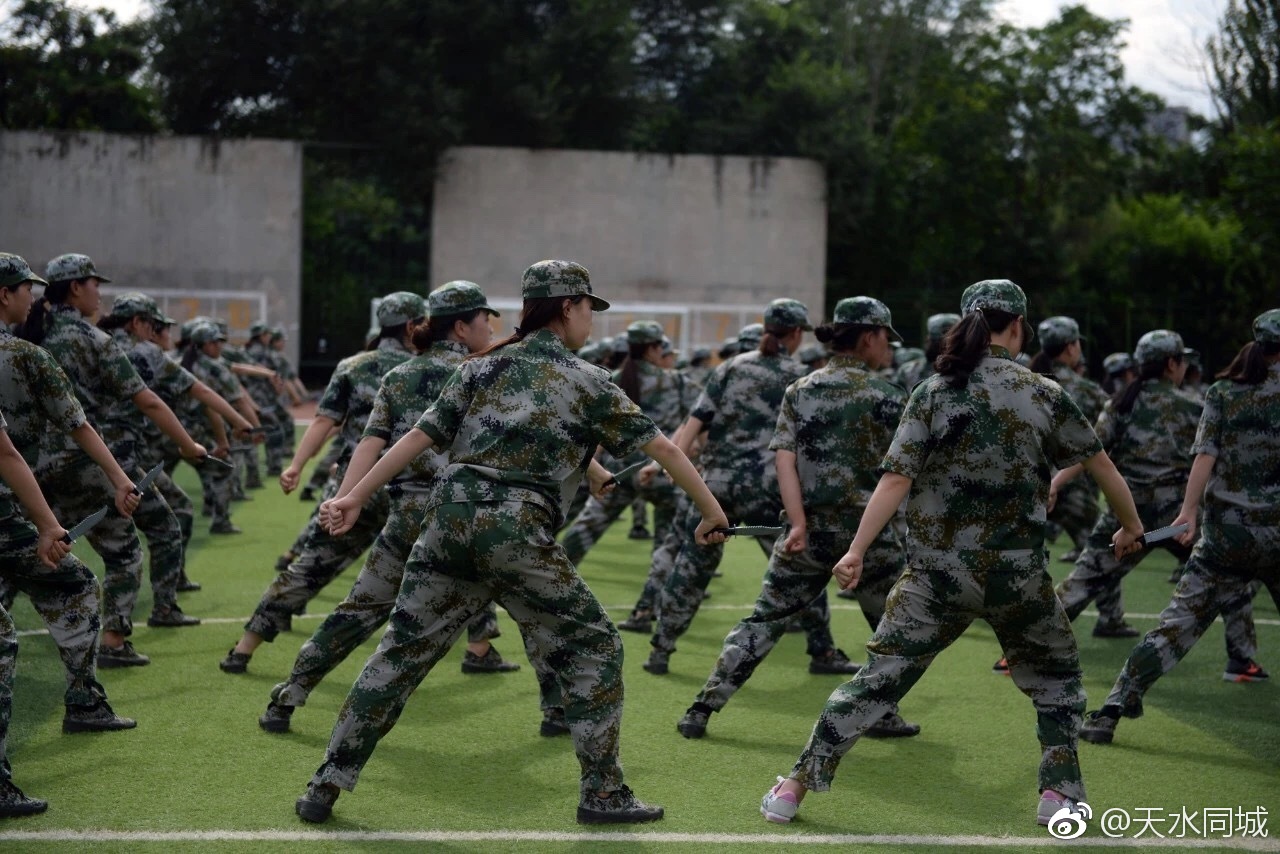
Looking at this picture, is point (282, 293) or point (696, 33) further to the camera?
point (696, 33)

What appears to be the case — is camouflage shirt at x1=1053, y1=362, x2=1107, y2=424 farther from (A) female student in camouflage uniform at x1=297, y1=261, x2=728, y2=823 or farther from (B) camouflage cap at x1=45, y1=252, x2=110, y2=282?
(B) camouflage cap at x1=45, y1=252, x2=110, y2=282

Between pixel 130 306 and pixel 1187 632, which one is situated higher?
pixel 130 306

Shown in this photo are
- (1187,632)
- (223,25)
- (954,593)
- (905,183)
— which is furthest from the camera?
(905,183)

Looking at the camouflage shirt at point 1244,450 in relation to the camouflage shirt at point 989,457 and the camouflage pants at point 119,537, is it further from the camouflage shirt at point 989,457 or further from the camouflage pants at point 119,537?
the camouflage pants at point 119,537

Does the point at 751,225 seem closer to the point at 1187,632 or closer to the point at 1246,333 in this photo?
the point at 1246,333

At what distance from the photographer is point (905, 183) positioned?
4041cm

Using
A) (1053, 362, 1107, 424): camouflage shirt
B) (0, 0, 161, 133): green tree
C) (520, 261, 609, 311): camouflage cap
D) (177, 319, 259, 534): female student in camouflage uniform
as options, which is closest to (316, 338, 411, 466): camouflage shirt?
(520, 261, 609, 311): camouflage cap

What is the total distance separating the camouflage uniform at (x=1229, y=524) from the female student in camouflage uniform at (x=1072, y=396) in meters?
2.26

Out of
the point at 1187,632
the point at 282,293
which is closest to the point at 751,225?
the point at 282,293

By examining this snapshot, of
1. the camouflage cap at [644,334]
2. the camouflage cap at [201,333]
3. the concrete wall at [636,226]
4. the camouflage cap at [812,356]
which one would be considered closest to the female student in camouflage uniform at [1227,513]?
the camouflage cap at [644,334]

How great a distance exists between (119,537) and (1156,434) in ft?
20.7

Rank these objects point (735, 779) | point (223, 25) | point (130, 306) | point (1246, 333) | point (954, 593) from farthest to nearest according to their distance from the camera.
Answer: point (223, 25) < point (1246, 333) < point (130, 306) < point (735, 779) < point (954, 593)

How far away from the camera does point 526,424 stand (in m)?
5.59

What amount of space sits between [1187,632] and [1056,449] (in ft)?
6.93
